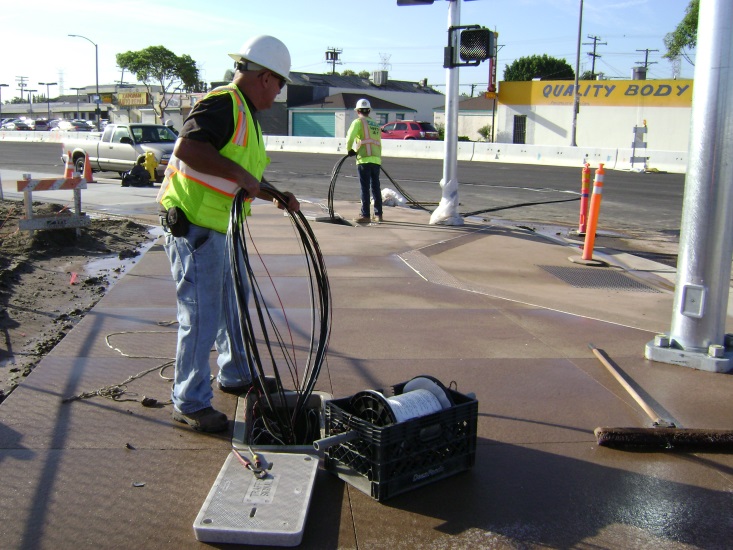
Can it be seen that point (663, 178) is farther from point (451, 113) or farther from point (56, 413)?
point (56, 413)

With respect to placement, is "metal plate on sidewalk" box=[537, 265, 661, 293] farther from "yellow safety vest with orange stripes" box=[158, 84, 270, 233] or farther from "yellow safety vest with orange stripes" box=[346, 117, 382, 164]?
"yellow safety vest with orange stripes" box=[158, 84, 270, 233]

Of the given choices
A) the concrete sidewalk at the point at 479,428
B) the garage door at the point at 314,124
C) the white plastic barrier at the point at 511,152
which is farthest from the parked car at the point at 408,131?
the concrete sidewalk at the point at 479,428

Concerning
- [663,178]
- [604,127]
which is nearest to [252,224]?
[663,178]

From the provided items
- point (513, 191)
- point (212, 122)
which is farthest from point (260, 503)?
point (513, 191)

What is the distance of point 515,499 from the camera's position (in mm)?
3453

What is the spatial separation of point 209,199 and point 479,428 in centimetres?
200

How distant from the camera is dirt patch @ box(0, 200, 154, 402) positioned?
19.1 ft

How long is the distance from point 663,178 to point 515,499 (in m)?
23.5

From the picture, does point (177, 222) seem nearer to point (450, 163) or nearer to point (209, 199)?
point (209, 199)

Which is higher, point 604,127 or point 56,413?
point 604,127

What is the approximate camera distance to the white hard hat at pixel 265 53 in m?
3.86

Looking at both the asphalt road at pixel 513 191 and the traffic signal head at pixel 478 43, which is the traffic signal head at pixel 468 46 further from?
the asphalt road at pixel 513 191

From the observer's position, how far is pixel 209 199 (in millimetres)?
3912

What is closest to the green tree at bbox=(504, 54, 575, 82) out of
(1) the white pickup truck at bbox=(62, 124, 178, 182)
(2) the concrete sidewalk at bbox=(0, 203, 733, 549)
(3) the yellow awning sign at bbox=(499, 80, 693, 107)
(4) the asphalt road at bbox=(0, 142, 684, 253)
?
(3) the yellow awning sign at bbox=(499, 80, 693, 107)
